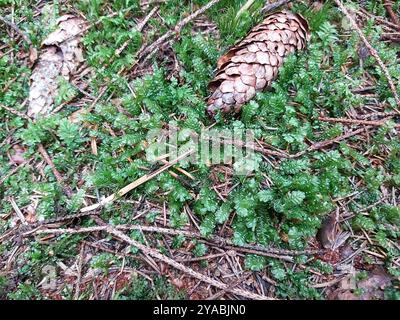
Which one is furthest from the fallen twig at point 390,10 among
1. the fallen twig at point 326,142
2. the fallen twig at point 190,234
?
the fallen twig at point 190,234

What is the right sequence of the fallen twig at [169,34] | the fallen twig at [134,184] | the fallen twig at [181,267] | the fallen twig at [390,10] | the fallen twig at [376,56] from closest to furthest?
the fallen twig at [181,267]
the fallen twig at [134,184]
the fallen twig at [376,56]
the fallen twig at [169,34]
the fallen twig at [390,10]

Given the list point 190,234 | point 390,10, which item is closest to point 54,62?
point 190,234

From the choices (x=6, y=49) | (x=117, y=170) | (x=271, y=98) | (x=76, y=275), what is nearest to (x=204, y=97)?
(x=271, y=98)

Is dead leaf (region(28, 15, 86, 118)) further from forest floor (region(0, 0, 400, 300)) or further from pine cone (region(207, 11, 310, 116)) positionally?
pine cone (region(207, 11, 310, 116))

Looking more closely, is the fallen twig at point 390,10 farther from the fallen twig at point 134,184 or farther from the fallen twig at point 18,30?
the fallen twig at point 18,30

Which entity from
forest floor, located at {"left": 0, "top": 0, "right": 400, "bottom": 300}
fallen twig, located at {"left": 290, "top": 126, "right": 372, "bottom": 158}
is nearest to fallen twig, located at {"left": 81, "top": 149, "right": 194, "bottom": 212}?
forest floor, located at {"left": 0, "top": 0, "right": 400, "bottom": 300}
